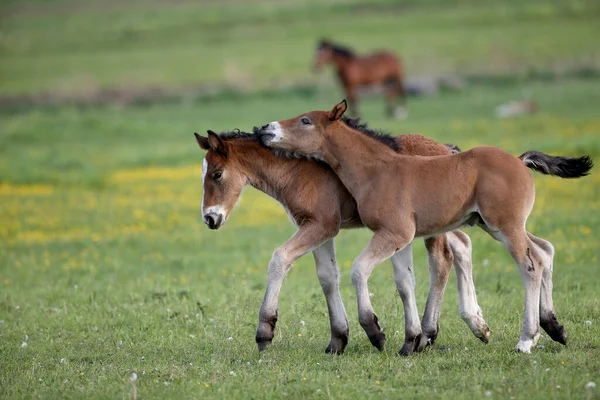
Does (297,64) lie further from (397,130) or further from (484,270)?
(484,270)

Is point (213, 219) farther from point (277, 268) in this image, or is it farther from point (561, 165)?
point (561, 165)

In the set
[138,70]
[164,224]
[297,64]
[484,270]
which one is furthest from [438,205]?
[138,70]

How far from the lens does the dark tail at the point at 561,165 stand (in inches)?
372

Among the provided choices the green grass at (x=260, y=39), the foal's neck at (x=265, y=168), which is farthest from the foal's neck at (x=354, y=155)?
the green grass at (x=260, y=39)

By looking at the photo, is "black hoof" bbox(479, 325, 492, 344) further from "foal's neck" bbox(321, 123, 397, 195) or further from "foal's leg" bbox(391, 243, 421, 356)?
"foal's neck" bbox(321, 123, 397, 195)

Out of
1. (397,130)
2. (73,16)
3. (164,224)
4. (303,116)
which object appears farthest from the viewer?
(73,16)

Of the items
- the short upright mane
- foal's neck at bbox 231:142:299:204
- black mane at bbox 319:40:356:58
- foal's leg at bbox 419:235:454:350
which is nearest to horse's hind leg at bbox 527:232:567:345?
foal's leg at bbox 419:235:454:350

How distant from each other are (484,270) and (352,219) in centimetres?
464

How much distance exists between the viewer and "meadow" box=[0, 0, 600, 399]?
27.3 ft

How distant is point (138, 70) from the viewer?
54531 millimetres

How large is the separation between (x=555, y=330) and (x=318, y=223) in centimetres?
251

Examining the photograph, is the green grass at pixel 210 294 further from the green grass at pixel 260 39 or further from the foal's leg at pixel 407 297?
→ the green grass at pixel 260 39

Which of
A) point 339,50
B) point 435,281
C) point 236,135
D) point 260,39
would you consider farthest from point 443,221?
point 260,39

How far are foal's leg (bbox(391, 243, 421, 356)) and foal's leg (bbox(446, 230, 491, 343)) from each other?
0.54 meters
